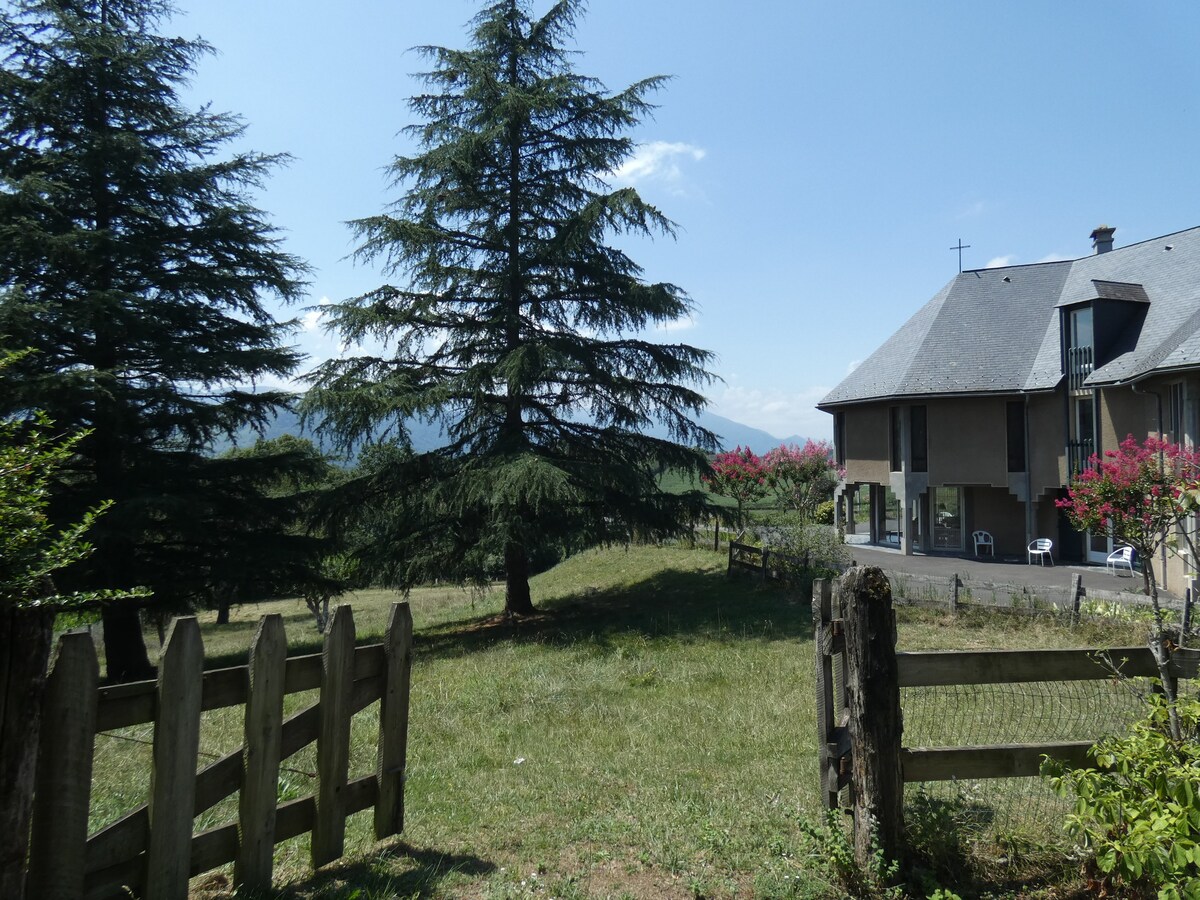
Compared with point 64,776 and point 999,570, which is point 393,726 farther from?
point 999,570

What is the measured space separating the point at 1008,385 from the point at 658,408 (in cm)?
1279

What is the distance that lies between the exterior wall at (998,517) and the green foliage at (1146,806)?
943 inches

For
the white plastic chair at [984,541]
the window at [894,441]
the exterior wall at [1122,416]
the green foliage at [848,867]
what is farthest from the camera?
the window at [894,441]

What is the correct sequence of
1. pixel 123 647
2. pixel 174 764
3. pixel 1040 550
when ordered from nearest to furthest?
pixel 174 764 → pixel 123 647 → pixel 1040 550

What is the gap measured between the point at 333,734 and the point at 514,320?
13.7 m

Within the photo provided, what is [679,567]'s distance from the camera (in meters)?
22.4

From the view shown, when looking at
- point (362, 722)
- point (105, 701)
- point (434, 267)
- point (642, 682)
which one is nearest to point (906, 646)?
point (642, 682)

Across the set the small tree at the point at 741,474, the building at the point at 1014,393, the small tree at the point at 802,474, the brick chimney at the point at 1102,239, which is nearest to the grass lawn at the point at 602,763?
the small tree at the point at 741,474

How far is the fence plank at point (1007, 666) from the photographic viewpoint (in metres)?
4.38

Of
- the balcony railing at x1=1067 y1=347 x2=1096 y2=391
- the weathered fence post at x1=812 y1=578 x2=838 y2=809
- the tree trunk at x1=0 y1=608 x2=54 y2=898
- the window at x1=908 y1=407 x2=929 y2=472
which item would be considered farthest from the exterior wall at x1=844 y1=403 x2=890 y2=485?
the tree trunk at x1=0 y1=608 x2=54 y2=898

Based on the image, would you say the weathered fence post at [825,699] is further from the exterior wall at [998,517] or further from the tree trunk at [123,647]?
the exterior wall at [998,517]

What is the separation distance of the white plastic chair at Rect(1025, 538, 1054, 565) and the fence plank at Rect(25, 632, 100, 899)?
25.1 meters

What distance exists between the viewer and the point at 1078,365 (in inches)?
894

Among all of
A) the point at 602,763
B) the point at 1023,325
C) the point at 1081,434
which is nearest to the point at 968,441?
the point at 1081,434
